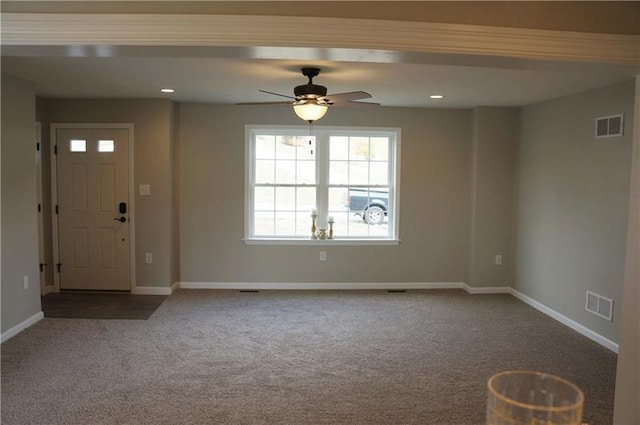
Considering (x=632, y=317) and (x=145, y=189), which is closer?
(x=632, y=317)

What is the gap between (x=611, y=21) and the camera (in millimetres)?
2480

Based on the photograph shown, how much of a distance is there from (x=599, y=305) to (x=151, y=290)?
488 centimetres

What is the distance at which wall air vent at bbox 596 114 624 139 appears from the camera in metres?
4.17

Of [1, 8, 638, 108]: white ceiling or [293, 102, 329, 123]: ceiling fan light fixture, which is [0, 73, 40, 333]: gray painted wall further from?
[293, 102, 329, 123]: ceiling fan light fixture

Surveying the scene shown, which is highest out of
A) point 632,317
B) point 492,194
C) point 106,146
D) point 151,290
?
point 106,146

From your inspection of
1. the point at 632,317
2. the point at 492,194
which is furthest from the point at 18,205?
the point at 492,194

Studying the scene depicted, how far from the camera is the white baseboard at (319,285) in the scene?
6086 mm

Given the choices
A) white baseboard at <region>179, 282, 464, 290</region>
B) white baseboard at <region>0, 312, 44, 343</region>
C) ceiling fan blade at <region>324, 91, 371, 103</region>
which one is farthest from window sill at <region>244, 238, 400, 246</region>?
ceiling fan blade at <region>324, 91, 371, 103</region>

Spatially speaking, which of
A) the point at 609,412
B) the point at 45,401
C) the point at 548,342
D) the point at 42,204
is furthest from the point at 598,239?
the point at 42,204

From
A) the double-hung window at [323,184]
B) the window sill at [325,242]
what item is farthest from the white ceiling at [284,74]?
the window sill at [325,242]

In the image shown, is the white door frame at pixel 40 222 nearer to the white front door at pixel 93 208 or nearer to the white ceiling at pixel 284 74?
the white front door at pixel 93 208

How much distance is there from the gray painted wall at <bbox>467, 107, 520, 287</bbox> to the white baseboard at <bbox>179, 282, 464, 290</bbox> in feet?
1.51

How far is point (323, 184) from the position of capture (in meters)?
6.20

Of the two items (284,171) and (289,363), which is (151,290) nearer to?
(284,171)
